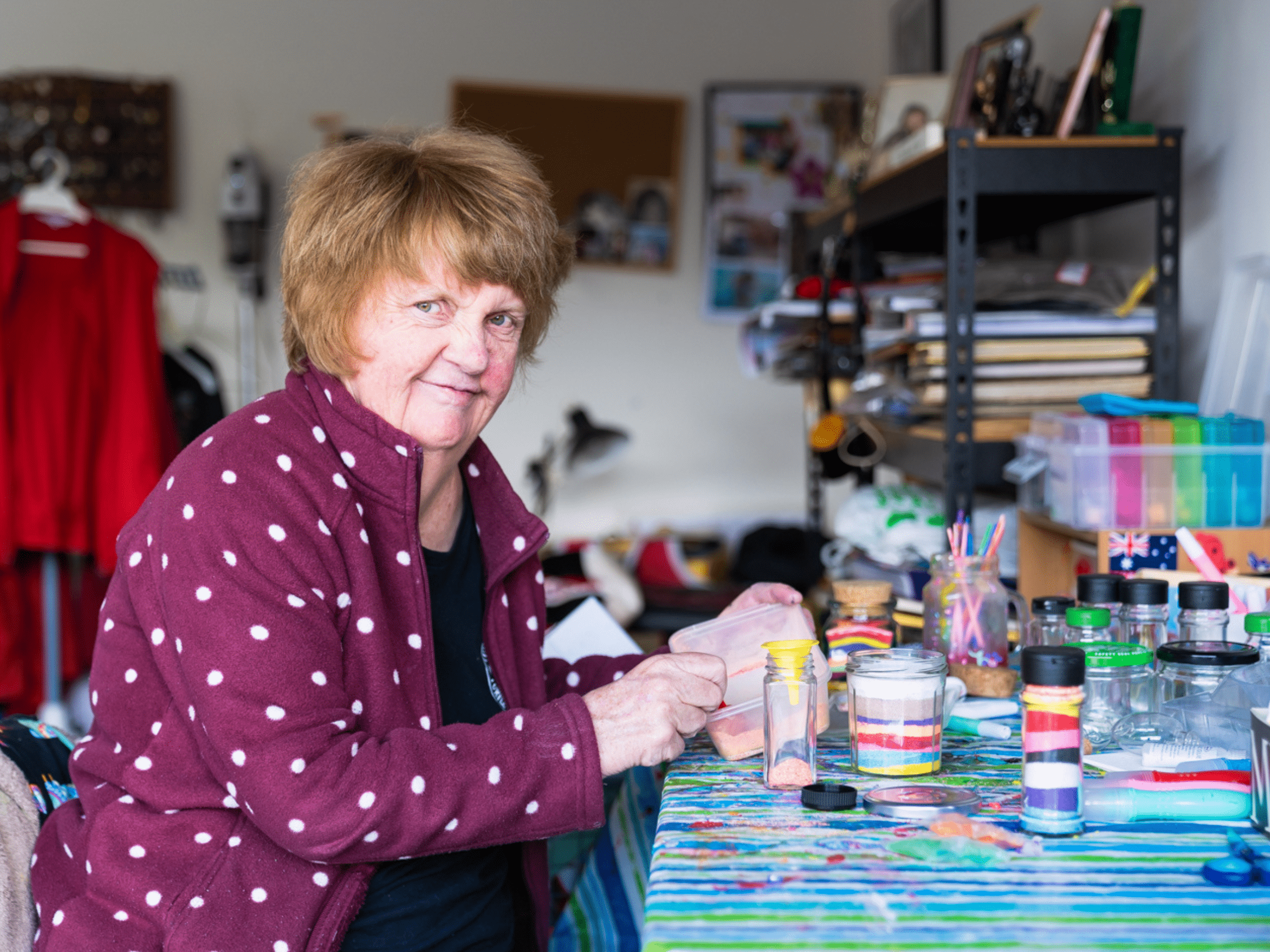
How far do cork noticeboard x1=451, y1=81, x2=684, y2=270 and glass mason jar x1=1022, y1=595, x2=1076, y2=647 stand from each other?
2789mm

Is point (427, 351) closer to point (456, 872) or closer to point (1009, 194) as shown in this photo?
point (456, 872)

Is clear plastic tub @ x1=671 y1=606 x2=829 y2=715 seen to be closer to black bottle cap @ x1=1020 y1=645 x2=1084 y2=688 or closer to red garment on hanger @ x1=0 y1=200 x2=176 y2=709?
black bottle cap @ x1=1020 y1=645 x2=1084 y2=688

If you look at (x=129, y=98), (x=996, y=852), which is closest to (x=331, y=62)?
(x=129, y=98)

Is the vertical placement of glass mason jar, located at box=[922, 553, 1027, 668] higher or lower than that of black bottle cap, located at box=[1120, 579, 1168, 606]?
lower

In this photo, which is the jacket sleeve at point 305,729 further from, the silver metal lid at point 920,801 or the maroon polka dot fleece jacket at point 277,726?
the silver metal lid at point 920,801

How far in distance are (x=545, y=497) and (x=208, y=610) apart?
8.36 feet

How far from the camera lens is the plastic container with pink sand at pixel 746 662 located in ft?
3.67

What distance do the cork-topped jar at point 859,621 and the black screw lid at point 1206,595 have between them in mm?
378

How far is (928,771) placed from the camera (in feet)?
3.37

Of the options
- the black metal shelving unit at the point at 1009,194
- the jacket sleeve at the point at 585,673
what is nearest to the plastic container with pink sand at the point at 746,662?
the jacket sleeve at the point at 585,673

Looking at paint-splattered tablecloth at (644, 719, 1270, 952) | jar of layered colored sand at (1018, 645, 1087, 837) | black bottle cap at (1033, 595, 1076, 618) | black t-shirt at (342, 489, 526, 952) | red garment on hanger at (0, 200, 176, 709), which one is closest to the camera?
paint-splattered tablecloth at (644, 719, 1270, 952)

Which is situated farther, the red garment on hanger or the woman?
the red garment on hanger

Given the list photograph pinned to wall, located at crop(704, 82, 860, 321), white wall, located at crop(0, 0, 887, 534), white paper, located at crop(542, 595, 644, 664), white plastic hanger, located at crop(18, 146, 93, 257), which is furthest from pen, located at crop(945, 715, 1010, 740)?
photograph pinned to wall, located at crop(704, 82, 860, 321)

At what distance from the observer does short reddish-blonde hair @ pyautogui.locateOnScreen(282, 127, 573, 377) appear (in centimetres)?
112
